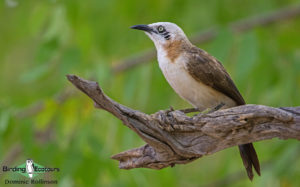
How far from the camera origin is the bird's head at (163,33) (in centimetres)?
693

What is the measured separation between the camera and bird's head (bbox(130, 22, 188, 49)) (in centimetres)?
693

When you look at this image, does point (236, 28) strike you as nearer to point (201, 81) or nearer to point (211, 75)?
point (211, 75)

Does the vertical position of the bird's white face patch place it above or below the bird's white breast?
above

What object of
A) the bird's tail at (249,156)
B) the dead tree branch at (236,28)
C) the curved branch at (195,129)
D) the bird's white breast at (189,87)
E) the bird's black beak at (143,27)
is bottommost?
the bird's tail at (249,156)

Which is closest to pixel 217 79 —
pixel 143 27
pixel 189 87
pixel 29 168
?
pixel 189 87

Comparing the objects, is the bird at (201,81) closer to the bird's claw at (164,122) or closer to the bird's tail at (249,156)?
the bird's tail at (249,156)

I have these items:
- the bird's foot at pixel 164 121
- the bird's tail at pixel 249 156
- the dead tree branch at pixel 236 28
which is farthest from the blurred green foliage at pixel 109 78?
the bird's foot at pixel 164 121

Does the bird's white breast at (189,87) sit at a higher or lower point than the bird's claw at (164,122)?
higher

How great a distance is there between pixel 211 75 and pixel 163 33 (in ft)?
3.02

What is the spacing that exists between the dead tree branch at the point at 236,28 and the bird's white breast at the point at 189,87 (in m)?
2.10

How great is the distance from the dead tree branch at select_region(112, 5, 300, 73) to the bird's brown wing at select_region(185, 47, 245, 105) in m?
1.96

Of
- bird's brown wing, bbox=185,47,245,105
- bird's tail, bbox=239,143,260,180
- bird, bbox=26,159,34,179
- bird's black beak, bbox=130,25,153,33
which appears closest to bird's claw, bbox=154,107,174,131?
bird's brown wing, bbox=185,47,245,105

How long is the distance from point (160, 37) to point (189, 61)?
671 millimetres

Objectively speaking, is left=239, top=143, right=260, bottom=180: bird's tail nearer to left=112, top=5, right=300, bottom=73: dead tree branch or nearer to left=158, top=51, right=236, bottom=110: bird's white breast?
left=158, top=51, right=236, bottom=110: bird's white breast
